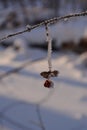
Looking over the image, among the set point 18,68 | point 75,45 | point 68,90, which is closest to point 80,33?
point 75,45

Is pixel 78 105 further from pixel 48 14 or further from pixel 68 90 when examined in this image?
pixel 48 14

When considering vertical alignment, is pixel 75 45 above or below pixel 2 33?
below

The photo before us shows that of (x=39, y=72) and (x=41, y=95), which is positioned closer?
(x=41, y=95)

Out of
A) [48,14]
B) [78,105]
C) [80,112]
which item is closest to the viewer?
[80,112]

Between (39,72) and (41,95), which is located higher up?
(39,72)
